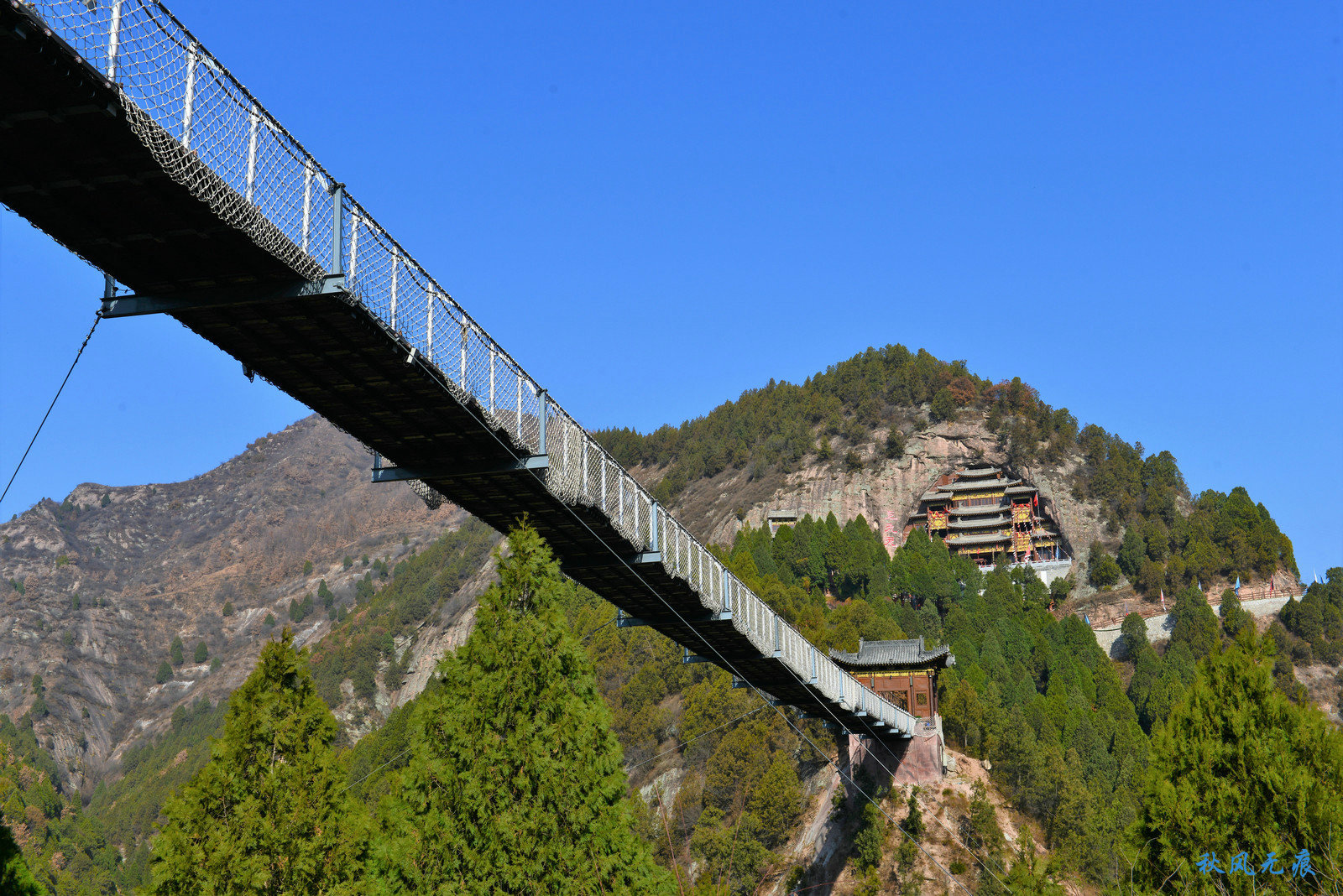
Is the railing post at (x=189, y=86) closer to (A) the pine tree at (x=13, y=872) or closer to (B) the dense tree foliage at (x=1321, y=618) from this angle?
(A) the pine tree at (x=13, y=872)

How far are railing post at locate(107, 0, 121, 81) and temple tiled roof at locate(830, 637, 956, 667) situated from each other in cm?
3398

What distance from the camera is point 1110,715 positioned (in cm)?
6006

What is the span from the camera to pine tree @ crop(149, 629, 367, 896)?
14266 mm

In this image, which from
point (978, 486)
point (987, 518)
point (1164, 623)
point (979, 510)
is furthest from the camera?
point (978, 486)

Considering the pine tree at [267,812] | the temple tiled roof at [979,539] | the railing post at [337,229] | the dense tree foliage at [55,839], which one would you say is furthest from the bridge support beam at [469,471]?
the temple tiled roof at [979,539]

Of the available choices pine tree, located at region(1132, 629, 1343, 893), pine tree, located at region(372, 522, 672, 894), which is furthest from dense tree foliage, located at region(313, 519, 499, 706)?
pine tree, located at region(372, 522, 672, 894)

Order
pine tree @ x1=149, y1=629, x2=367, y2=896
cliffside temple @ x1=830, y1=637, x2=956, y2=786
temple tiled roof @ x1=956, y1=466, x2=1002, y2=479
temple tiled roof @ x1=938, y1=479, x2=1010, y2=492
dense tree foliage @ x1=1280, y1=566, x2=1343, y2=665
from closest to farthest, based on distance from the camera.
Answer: pine tree @ x1=149, y1=629, x2=367, y2=896
cliffside temple @ x1=830, y1=637, x2=956, y2=786
dense tree foliage @ x1=1280, y1=566, x2=1343, y2=665
temple tiled roof @ x1=938, y1=479, x2=1010, y2=492
temple tiled roof @ x1=956, y1=466, x2=1002, y2=479

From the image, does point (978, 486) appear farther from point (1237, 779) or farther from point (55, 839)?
point (1237, 779)

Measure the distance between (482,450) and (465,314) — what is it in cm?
213

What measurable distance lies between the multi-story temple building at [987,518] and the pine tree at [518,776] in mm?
95204

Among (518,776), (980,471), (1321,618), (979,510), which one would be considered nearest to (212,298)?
(518,776)

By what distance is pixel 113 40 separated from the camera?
342 inches

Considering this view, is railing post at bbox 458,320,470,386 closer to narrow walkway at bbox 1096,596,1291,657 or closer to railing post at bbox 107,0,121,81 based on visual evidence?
railing post at bbox 107,0,121,81

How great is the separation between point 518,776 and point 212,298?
6386mm
